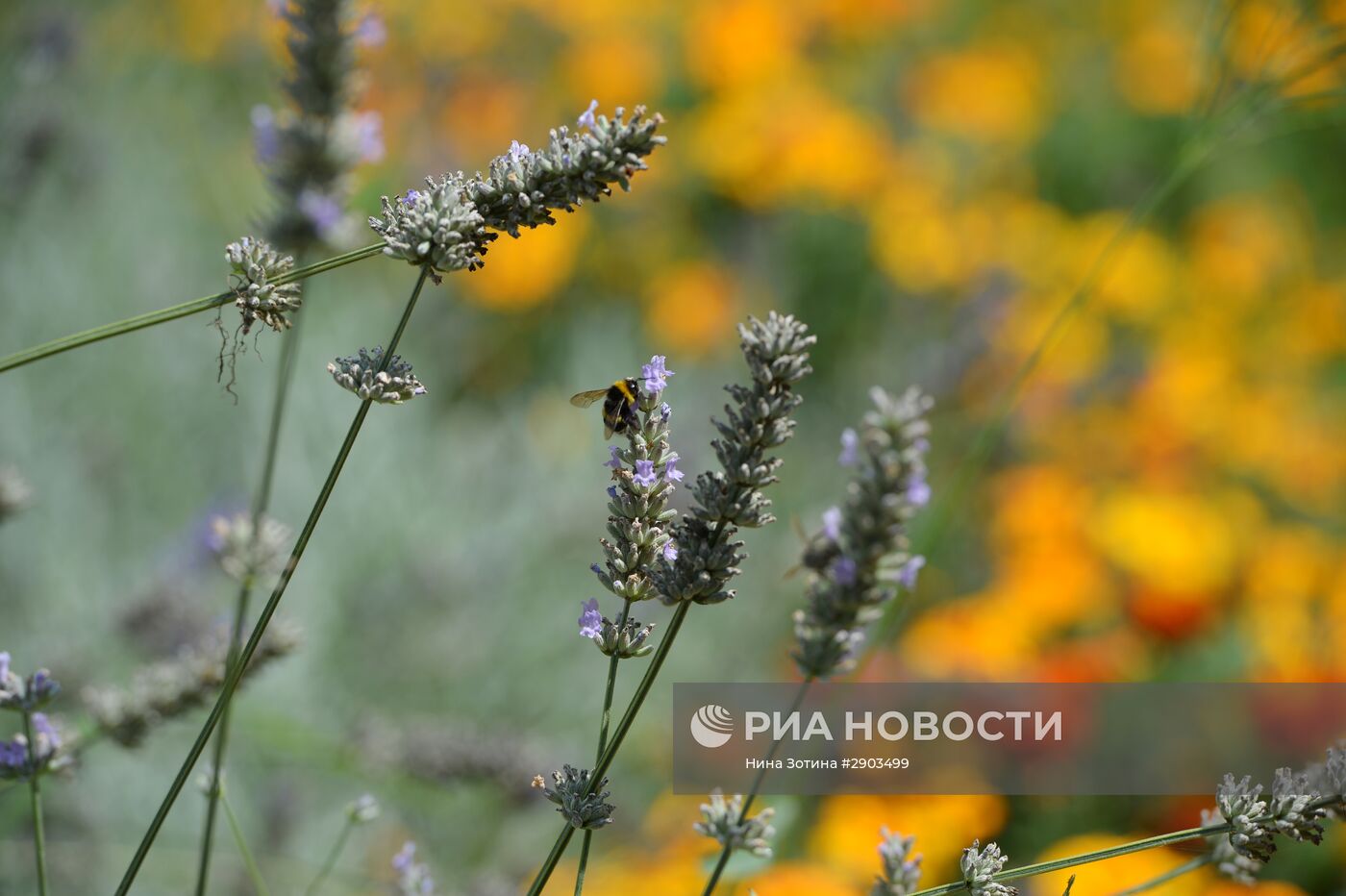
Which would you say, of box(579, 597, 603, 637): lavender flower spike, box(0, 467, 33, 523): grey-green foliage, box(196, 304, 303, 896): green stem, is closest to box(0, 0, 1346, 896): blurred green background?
box(0, 467, 33, 523): grey-green foliage

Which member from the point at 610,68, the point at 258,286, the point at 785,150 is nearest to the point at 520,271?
the point at 610,68

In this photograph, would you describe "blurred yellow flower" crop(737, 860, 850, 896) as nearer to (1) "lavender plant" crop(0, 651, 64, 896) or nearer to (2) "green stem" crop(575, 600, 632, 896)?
(2) "green stem" crop(575, 600, 632, 896)

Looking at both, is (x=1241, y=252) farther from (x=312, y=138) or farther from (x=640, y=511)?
(x=640, y=511)

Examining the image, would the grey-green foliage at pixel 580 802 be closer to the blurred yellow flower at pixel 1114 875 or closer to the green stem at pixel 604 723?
the green stem at pixel 604 723

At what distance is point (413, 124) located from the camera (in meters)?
3.68

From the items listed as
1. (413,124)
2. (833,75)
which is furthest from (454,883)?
(833,75)

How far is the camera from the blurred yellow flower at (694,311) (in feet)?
11.1

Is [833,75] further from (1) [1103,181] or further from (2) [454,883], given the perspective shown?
(2) [454,883]

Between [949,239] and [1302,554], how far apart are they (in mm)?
1474

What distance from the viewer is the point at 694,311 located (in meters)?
3.39

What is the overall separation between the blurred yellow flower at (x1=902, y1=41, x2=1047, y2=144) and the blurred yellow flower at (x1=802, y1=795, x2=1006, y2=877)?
267 cm

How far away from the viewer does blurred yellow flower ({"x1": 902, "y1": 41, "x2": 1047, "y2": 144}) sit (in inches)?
153

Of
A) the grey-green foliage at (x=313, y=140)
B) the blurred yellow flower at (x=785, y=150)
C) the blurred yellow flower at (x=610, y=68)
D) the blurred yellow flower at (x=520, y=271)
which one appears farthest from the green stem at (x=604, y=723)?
the blurred yellow flower at (x=610, y=68)

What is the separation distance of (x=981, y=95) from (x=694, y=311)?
4.39ft
